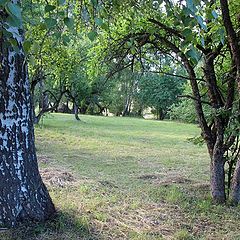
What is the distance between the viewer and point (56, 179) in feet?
16.0

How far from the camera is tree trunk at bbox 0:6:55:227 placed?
2.71 metres

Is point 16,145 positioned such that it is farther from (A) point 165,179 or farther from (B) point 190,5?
(A) point 165,179

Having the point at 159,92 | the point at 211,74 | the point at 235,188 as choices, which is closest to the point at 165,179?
the point at 235,188

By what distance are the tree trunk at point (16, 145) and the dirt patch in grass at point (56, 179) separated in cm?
175

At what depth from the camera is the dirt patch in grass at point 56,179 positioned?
4.67m

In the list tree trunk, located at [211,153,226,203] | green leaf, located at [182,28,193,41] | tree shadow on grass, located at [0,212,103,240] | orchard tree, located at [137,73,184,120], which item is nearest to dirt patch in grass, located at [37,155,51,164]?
tree shadow on grass, located at [0,212,103,240]

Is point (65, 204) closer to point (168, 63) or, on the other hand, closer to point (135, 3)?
point (135, 3)

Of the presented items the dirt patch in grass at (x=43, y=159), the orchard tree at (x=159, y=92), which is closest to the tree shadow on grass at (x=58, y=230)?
the dirt patch in grass at (x=43, y=159)

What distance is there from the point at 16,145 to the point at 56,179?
7.20 feet

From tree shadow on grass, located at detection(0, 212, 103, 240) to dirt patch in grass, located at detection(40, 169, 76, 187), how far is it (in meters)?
1.44

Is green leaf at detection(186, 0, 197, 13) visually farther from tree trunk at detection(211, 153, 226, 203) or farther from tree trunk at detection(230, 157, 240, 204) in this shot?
A: tree trunk at detection(211, 153, 226, 203)

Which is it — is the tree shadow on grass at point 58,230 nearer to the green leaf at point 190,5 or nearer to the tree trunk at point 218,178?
the tree trunk at point 218,178

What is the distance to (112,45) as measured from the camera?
4391 millimetres

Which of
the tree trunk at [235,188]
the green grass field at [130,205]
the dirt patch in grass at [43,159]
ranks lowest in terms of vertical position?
the dirt patch in grass at [43,159]
